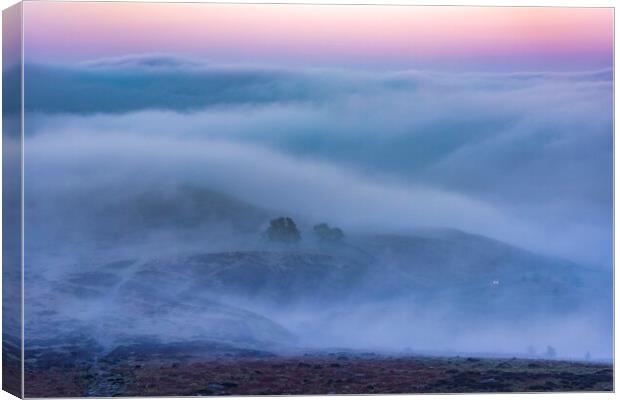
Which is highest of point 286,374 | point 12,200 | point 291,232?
point 12,200

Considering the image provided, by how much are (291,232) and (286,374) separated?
3.97ft

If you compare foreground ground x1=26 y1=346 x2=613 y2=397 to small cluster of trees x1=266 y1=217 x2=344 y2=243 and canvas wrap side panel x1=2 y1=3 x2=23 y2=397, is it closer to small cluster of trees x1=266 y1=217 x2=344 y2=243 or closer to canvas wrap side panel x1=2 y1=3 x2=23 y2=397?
canvas wrap side panel x1=2 y1=3 x2=23 y2=397

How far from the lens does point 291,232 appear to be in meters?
14.0

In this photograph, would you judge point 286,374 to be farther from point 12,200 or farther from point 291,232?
point 12,200

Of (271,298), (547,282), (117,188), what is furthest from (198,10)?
(547,282)

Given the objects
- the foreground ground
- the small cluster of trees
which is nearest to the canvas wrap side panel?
the foreground ground

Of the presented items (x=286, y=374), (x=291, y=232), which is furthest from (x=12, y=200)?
(x=286, y=374)

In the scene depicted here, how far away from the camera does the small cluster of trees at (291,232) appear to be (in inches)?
549

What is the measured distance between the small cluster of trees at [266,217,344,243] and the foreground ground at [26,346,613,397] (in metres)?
0.98

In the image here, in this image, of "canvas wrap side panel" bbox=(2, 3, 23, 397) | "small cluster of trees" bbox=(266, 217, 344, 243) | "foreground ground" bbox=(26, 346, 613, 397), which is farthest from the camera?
"small cluster of trees" bbox=(266, 217, 344, 243)

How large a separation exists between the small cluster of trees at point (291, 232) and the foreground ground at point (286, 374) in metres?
0.98

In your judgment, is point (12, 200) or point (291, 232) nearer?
point (12, 200)

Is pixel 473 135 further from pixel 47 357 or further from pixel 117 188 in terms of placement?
pixel 47 357

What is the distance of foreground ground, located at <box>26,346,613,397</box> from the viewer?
45.2ft
